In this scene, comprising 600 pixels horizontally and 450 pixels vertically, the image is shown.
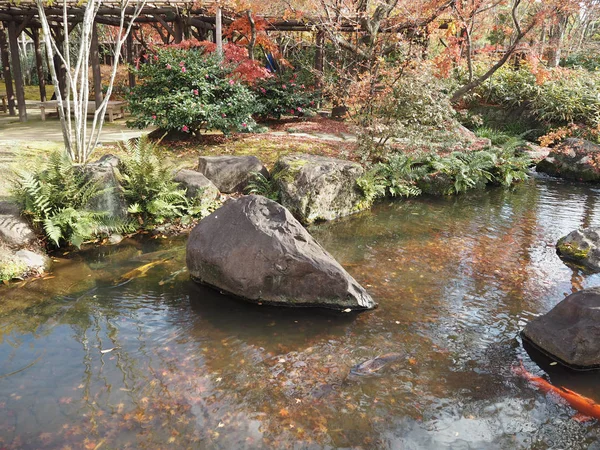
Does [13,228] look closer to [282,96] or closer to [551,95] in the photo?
[282,96]

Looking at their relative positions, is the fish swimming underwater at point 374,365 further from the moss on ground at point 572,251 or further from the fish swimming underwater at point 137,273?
the moss on ground at point 572,251

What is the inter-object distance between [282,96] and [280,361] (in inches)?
470

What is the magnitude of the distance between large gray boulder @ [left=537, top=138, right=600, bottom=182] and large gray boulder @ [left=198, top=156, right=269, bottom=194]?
8141 millimetres

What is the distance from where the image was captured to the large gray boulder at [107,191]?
23.8ft

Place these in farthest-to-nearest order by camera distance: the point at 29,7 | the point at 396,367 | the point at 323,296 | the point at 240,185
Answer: the point at 29,7 → the point at 240,185 → the point at 323,296 → the point at 396,367

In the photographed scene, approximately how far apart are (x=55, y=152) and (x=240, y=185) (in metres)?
3.20

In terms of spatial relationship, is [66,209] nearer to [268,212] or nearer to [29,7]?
[268,212]

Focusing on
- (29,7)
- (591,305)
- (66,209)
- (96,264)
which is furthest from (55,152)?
(29,7)

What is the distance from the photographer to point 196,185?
824cm

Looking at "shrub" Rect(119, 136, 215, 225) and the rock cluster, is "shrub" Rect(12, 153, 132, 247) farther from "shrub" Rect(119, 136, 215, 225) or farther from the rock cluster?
"shrub" Rect(119, 136, 215, 225)

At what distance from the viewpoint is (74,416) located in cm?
373

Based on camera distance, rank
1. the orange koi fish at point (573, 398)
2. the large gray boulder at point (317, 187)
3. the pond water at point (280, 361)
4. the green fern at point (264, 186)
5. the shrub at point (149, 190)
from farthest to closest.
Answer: the green fern at point (264, 186) < the large gray boulder at point (317, 187) < the shrub at point (149, 190) < the orange koi fish at point (573, 398) < the pond water at point (280, 361)

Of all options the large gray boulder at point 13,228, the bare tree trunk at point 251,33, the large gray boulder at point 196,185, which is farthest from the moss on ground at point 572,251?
the bare tree trunk at point 251,33

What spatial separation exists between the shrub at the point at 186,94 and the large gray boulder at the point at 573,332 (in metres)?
8.22
